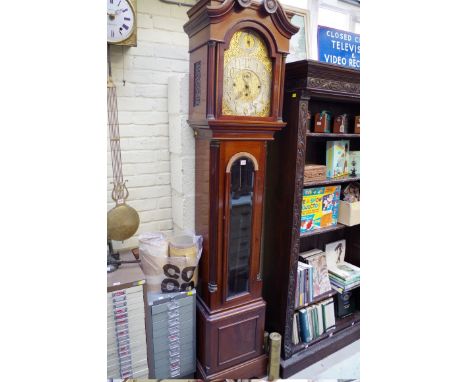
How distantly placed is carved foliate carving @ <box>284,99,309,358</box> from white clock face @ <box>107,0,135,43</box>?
3.18 ft

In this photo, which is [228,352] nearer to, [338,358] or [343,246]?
[338,358]

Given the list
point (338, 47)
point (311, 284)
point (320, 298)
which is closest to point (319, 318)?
point (320, 298)

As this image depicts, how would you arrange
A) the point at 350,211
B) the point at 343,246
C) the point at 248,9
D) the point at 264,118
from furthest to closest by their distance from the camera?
the point at 343,246, the point at 350,211, the point at 264,118, the point at 248,9

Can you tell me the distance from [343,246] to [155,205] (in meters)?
1.51

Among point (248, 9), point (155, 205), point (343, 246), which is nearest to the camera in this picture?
point (248, 9)

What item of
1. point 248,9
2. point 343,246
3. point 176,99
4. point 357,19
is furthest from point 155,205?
point 357,19

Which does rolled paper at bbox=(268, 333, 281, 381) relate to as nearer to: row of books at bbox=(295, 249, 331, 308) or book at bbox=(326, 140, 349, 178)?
row of books at bbox=(295, 249, 331, 308)

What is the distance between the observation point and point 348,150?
2178 mm

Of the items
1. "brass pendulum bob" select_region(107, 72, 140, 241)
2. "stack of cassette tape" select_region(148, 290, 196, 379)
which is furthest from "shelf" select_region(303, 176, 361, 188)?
"brass pendulum bob" select_region(107, 72, 140, 241)

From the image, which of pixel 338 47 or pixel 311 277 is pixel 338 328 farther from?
pixel 338 47

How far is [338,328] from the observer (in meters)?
2.27

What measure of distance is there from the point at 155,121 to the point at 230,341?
1.35 meters

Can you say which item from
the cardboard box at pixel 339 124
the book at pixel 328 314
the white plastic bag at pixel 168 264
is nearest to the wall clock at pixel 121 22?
the white plastic bag at pixel 168 264

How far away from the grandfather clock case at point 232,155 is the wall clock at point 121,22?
11.3 inches
